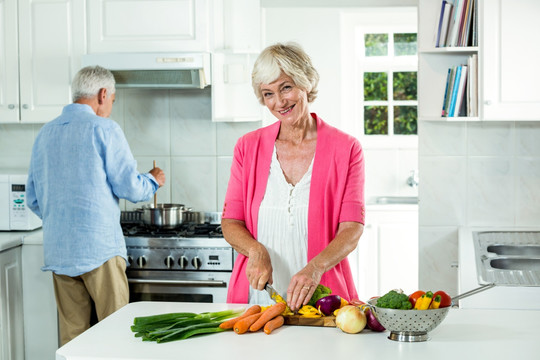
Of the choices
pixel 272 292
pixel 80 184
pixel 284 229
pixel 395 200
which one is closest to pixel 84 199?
pixel 80 184

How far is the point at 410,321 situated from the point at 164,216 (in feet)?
7.25

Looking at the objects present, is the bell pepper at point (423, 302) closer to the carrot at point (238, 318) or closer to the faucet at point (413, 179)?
the carrot at point (238, 318)

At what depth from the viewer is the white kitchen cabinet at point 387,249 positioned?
5027mm

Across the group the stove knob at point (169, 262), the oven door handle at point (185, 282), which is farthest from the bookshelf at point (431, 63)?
the stove knob at point (169, 262)

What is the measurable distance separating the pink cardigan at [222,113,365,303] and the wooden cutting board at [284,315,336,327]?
17.2 inches

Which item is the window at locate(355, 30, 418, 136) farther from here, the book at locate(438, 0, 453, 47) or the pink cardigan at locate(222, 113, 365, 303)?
the pink cardigan at locate(222, 113, 365, 303)

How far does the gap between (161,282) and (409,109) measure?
10.2ft

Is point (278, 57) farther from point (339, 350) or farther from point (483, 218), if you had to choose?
point (483, 218)

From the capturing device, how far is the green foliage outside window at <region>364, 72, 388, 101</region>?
5879mm

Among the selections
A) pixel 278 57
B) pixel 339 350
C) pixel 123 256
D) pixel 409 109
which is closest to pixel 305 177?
pixel 278 57

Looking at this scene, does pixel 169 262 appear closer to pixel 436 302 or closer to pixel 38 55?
pixel 38 55

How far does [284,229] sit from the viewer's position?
2.46 m

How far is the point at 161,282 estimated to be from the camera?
3.56 metres

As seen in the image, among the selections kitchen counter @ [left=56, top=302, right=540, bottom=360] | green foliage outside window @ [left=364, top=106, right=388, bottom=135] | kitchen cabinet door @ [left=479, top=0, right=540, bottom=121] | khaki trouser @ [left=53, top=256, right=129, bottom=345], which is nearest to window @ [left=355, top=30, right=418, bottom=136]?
green foliage outside window @ [left=364, top=106, right=388, bottom=135]
